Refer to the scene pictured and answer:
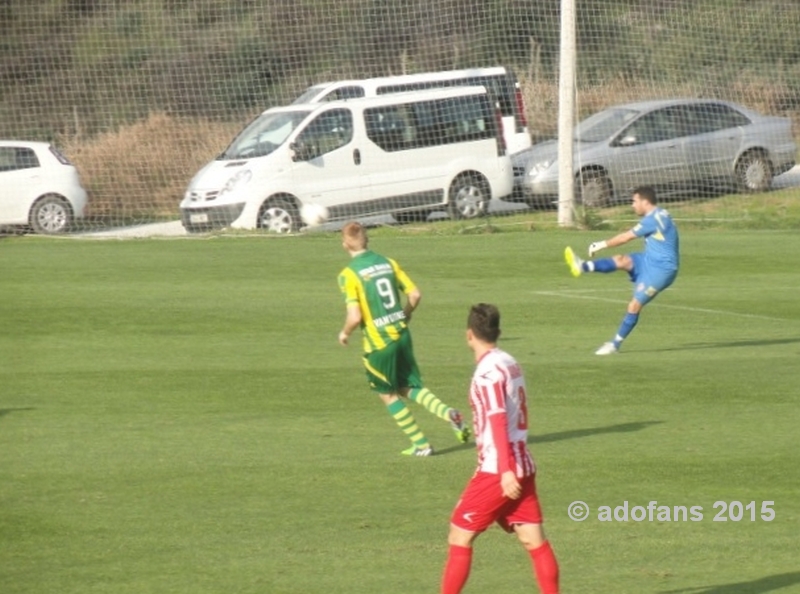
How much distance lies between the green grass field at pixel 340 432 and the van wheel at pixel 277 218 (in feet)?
12.2

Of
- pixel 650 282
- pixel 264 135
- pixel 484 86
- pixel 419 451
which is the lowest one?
pixel 419 451

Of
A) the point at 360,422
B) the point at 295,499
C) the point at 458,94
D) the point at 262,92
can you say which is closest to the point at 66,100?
the point at 262,92

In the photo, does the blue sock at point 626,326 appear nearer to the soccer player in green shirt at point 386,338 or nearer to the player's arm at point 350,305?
the soccer player in green shirt at point 386,338

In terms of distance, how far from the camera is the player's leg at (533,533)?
23.3ft

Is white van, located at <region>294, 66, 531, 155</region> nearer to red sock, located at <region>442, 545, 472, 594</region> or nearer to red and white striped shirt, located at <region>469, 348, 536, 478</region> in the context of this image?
red and white striped shirt, located at <region>469, 348, 536, 478</region>

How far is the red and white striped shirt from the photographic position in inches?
278

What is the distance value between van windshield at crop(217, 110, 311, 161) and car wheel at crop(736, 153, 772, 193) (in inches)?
286

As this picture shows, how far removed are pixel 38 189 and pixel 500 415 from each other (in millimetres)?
18493

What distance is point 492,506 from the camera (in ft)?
23.3

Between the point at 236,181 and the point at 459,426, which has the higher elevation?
the point at 236,181

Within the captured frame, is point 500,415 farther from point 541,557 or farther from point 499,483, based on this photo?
point 541,557

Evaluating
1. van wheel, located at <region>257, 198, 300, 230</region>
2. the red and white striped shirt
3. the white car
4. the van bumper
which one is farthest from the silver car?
the red and white striped shirt

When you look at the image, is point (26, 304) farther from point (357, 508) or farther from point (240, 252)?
point (357, 508)

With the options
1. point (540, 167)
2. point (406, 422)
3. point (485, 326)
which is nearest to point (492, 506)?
point (485, 326)
